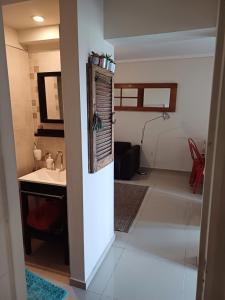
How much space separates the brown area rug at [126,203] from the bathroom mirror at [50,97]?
1.63 meters

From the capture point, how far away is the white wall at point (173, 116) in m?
4.79

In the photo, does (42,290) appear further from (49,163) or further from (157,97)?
(157,97)

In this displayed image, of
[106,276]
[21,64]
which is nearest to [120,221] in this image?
[106,276]

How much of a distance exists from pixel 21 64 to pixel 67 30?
3.23ft

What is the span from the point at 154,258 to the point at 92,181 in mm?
1148

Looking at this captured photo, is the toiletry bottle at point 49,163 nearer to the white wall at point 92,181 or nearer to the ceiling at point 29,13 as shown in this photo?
the white wall at point 92,181

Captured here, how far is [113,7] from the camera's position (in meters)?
1.91

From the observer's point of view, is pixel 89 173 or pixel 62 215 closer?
pixel 89 173

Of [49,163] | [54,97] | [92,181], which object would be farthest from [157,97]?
[92,181]

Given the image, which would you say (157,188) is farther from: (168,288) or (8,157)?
(8,157)

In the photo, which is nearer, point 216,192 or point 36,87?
point 216,192

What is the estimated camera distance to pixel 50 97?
2406mm

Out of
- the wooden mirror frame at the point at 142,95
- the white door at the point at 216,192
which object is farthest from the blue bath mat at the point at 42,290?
the wooden mirror frame at the point at 142,95

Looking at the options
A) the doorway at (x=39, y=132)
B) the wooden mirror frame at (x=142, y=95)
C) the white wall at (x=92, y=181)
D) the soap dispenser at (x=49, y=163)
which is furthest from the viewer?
the wooden mirror frame at (x=142, y=95)
